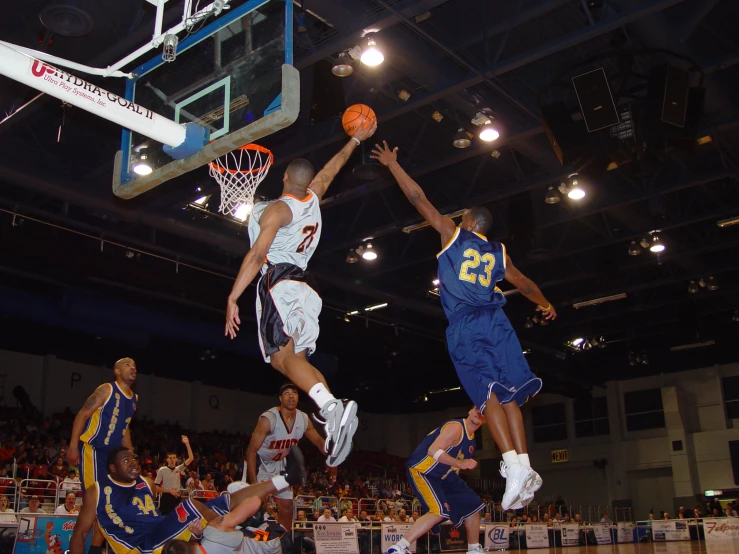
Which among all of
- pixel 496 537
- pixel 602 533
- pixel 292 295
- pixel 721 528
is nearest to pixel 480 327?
pixel 292 295

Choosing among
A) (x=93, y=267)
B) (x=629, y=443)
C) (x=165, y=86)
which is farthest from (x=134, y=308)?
(x=629, y=443)

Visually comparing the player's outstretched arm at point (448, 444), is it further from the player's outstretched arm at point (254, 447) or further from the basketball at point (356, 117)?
the basketball at point (356, 117)

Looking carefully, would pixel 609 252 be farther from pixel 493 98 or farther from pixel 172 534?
pixel 172 534

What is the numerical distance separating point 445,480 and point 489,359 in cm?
201

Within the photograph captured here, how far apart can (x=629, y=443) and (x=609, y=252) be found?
1496 cm

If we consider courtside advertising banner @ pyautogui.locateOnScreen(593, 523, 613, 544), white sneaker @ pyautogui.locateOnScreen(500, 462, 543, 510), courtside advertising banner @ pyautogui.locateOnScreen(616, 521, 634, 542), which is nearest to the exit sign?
courtside advertising banner @ pyautogui.locateOnScreen(616, 521, 634, 542)

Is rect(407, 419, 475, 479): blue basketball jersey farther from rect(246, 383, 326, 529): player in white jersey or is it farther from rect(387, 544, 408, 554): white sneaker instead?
rect(246, 383, 326, 529): player in white jersey

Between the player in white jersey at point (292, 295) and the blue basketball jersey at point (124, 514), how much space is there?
7.62 feet

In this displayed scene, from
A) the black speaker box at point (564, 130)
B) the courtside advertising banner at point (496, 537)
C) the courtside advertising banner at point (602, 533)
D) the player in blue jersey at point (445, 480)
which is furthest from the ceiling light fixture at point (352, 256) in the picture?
the courtside advertising banner at point (602, 533)

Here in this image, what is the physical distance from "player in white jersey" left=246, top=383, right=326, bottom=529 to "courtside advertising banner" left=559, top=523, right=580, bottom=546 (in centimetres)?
1493

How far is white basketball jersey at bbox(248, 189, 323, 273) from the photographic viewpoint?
5715mm

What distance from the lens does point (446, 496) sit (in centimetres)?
753

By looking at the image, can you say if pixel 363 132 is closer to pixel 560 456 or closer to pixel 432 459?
pixel 432 459

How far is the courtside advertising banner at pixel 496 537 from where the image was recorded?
54.6 feet
